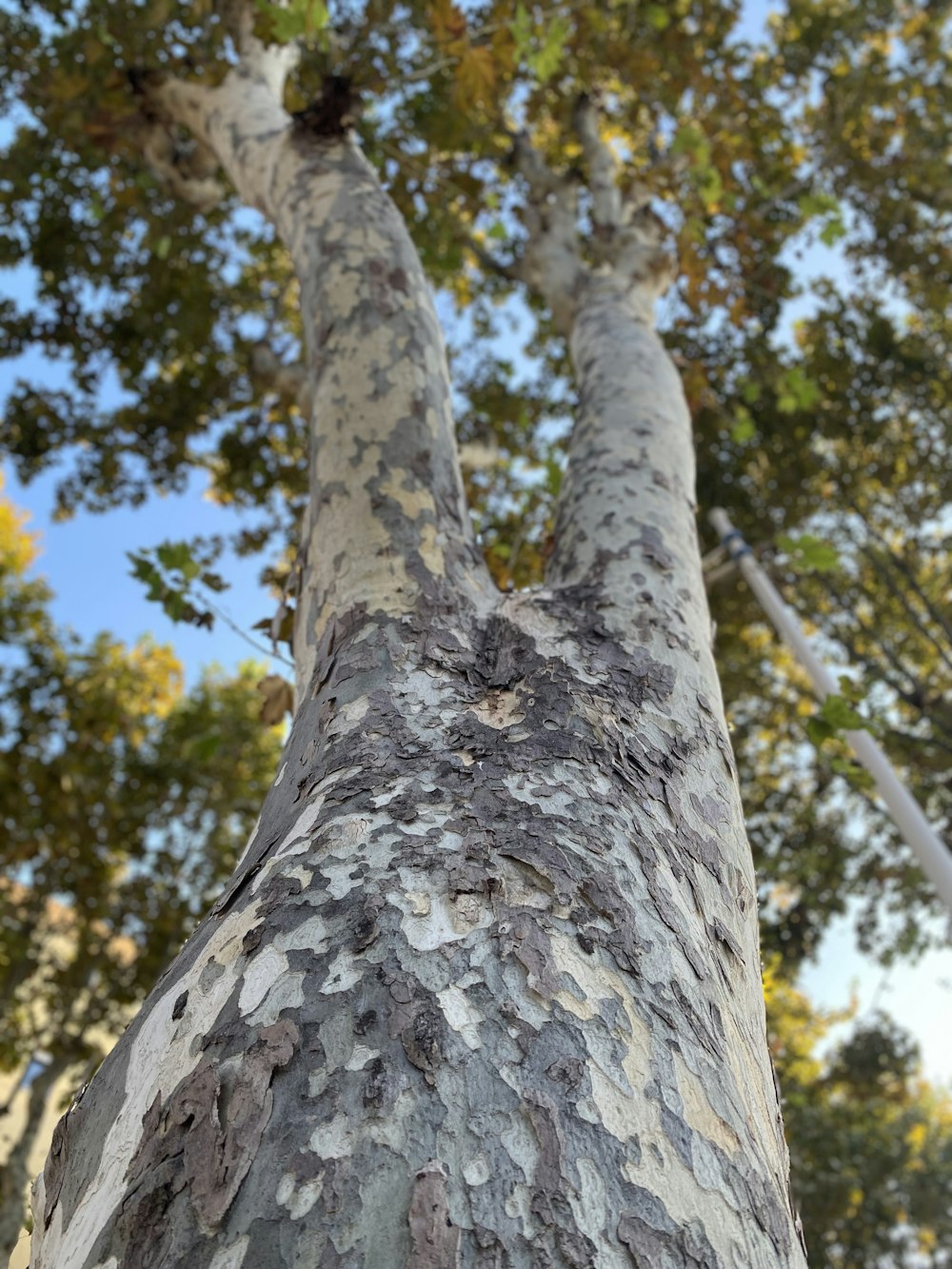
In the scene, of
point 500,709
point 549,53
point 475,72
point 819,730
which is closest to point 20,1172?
point 819,730

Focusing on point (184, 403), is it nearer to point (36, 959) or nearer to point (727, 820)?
point (36, 959)

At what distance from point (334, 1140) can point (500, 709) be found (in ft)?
2.04

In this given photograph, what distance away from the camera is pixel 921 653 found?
8016 millimetres

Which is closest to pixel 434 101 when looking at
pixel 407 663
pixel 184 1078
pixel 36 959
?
pixel 407 663

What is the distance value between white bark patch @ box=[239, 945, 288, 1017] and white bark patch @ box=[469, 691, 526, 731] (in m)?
0.43

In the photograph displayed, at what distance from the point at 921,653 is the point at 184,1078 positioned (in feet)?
27.9

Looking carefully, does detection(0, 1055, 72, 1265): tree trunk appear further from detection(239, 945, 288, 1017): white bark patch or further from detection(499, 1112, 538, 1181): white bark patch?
detection(499, 1112, 538, 1181): white bark patch

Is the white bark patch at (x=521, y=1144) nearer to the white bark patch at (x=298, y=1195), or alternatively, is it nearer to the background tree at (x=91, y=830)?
the white bark patch at (x=298, y=1195)

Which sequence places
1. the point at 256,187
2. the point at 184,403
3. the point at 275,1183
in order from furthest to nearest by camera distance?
1. the point at 184,403
2. the point at 256,187
3. the point at 275,1183

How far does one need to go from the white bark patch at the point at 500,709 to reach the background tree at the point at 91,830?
22.8ft

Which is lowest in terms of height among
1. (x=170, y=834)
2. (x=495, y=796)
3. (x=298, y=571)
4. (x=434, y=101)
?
(x=495, y=796)

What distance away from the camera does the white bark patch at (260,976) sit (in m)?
0.84

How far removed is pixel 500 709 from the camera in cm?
122

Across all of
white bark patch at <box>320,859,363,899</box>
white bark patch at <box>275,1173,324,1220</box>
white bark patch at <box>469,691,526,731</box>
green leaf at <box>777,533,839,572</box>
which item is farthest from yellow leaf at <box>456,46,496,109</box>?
white bark patch at <box>275,1173,324,1220</box>
